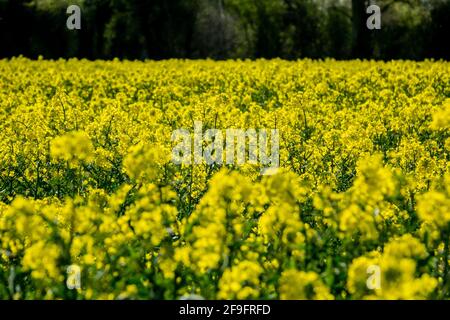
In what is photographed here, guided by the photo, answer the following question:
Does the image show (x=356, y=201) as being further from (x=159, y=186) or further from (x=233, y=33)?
(x=233, y=33)

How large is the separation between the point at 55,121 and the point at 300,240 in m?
5.74

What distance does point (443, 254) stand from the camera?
4.92 meters
